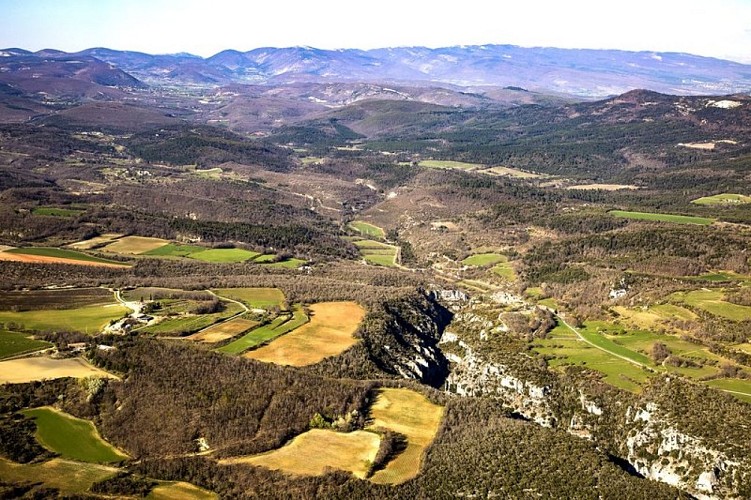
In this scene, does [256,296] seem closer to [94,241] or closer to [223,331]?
[223,331]

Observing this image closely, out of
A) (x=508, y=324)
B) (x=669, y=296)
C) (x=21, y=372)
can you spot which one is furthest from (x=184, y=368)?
(x=669, y=296)

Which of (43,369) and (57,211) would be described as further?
(57,211)

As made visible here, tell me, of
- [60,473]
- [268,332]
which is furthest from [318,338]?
[60,473]

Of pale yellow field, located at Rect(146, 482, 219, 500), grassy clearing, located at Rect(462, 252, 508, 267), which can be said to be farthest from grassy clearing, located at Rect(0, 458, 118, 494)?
grassy clearing, located at Rect(462, 252, 508, 267)

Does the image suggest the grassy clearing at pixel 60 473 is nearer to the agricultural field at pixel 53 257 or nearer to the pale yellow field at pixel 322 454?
the pale yellow field at pixel 322 454

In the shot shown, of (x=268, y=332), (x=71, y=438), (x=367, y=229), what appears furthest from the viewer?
(x=367, y=229)

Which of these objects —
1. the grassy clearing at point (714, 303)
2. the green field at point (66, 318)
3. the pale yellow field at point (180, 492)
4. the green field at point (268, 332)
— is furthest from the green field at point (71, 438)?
the grassy clearing at point (714, 303)
